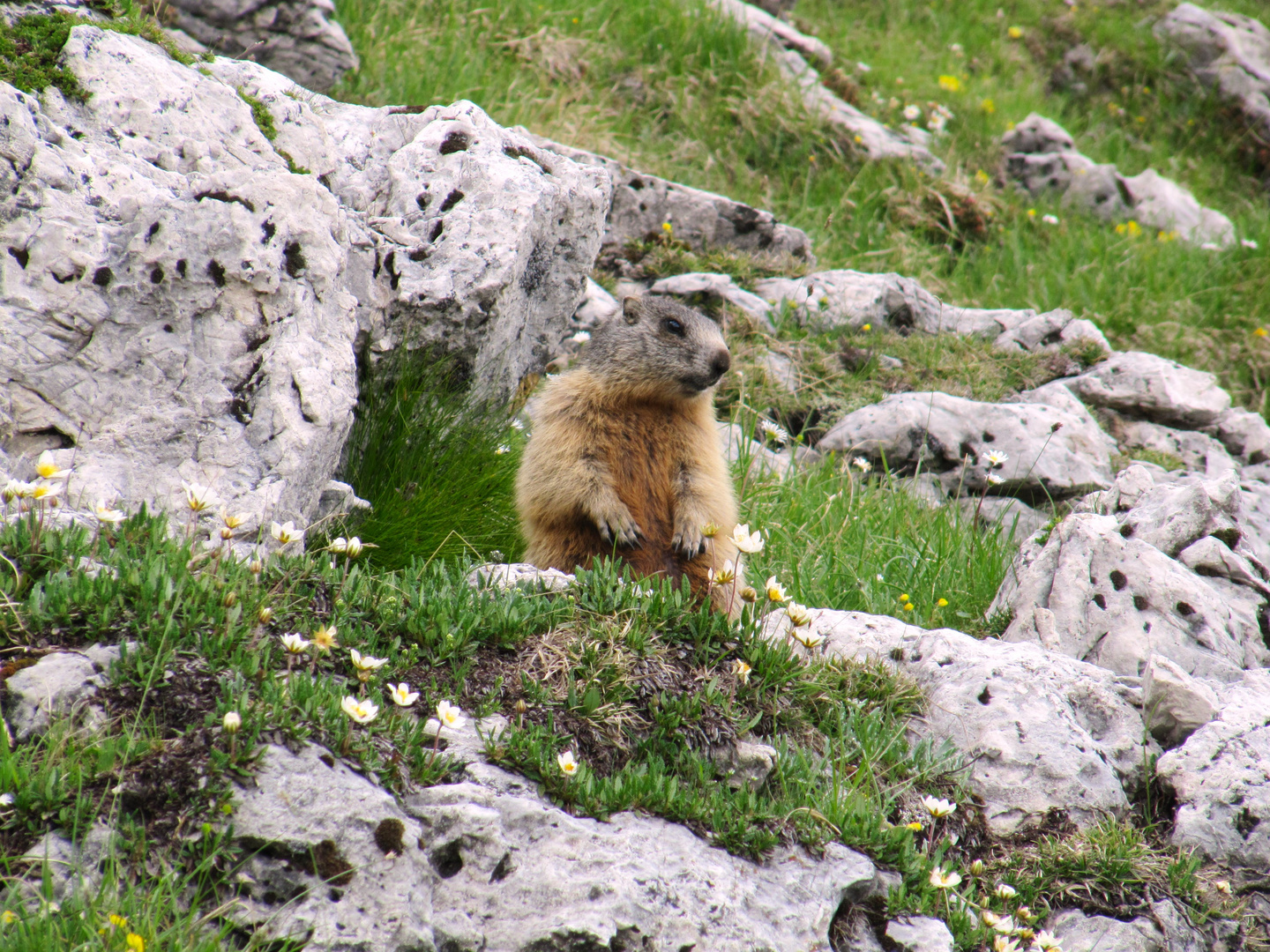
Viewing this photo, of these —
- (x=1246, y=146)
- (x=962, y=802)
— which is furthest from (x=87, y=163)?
(x=1246, y=146)

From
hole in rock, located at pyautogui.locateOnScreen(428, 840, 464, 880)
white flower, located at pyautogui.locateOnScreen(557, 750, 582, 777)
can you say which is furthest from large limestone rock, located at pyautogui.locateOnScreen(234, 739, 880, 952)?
white flower, located at pyautogui.locateOnScreen(557, 750, 582, 777)

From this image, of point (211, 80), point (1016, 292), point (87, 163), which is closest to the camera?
point (87, 163)

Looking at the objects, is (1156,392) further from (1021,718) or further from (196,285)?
(196,285)

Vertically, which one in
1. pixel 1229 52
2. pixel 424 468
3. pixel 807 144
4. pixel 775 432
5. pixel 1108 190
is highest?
pixel 1229 52

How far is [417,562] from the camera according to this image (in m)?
4.65

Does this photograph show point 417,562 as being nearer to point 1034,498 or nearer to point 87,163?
point 87,163

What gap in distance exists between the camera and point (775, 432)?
24.5 feet

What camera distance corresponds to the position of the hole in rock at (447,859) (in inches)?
113

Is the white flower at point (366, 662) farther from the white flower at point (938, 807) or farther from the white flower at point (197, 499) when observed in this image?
the white flower at point (938, 807)

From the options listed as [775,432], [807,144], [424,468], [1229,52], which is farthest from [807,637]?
[1229,52]

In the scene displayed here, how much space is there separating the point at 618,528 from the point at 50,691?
→ 2814 millimetres

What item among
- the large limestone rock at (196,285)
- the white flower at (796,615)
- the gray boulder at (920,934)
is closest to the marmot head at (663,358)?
the large limestone rock at (196,285)

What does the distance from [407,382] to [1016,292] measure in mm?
8435

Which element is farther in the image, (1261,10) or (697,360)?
(1261,10)
